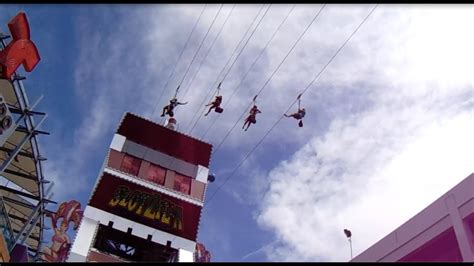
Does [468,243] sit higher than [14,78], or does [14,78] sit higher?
[14,78]

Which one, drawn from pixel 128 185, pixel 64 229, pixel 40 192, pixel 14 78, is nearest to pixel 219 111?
pixel 128 185

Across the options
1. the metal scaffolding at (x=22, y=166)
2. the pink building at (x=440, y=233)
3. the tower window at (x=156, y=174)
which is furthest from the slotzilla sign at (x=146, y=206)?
the pink building at (x=440, y=233)

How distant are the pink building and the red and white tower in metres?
10.6

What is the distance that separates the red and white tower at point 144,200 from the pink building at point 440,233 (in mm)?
10566

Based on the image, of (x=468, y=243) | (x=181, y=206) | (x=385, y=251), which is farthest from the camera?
(x=181, y=206)

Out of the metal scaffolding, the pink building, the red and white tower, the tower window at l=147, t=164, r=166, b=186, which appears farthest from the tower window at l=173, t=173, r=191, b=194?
the pink building

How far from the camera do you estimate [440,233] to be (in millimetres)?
18438

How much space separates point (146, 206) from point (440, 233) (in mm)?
14653

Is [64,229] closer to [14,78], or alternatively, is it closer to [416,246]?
[14,78]

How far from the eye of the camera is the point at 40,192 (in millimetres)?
29906

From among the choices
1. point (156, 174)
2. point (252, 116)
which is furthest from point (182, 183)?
point (252, 116)

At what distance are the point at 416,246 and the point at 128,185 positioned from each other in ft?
48.6

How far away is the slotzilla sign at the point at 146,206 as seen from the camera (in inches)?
931

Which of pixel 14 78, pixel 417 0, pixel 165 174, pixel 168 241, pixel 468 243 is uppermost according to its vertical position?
pixel 14 78
